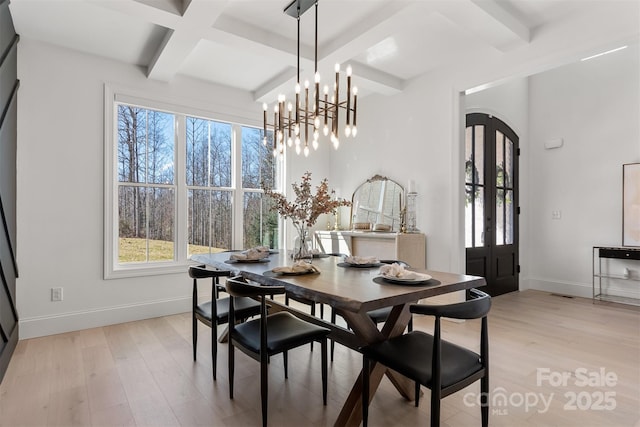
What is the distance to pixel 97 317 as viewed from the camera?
11.8 feet

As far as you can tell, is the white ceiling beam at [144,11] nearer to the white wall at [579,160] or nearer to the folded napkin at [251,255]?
the folded napkin at [251,255]

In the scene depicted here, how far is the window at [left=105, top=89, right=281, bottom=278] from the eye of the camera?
3879 mm

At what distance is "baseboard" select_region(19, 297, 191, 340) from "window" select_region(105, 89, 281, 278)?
38 centimetres

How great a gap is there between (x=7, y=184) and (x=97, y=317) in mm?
1545

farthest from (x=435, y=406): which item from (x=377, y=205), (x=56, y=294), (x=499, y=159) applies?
(x=499, y=159)

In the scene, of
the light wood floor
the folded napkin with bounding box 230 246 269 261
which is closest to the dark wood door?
the light wood floor

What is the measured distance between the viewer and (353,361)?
279cm

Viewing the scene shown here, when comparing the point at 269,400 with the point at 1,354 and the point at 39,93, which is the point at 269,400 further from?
the point at 39,93

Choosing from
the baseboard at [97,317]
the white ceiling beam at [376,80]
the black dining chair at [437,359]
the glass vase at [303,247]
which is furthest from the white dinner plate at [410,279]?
the baseboard at [97,317]

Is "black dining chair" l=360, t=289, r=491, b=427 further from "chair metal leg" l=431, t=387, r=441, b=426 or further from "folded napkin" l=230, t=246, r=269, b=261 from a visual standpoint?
"folded napkin" l=230, t=246, r=269, b=261

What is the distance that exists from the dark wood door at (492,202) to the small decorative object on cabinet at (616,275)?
0.99 meters

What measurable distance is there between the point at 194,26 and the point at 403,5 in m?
1.64

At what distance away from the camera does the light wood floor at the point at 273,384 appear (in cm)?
200

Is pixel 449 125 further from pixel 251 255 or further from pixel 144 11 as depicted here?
pixel 144 11
